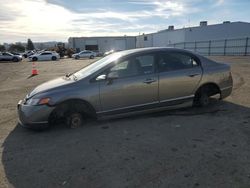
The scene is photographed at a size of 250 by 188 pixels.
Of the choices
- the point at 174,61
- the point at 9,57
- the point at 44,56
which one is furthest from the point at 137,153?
the point at 9,57

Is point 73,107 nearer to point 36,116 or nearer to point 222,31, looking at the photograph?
point 36,116

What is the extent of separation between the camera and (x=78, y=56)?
47750 mm

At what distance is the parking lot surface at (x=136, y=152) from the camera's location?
11.5ft

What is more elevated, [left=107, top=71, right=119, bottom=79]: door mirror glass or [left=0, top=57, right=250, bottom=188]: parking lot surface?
[left=107, top=71, right=119, bottom=79]: door mirror glass

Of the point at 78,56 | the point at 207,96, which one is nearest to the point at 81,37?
the point at 78,56

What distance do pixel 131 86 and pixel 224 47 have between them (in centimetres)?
3385

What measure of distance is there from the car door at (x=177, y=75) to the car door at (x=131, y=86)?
196mm

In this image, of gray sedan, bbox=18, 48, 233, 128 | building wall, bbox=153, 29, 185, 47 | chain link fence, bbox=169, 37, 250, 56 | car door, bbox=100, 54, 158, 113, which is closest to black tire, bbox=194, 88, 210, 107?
gray sedan, bbox=18, 48, 233, 128

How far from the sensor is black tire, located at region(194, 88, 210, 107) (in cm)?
652

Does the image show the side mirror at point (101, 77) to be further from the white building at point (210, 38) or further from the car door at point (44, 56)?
the car door at point (44, 56)

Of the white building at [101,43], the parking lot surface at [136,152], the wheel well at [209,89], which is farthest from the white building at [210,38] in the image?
the parking lot surface at [136,152]

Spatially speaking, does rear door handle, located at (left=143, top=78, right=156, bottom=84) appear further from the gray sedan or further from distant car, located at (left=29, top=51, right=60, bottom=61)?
distant car, located at (left=29, top=51, right=60, bottom=61)

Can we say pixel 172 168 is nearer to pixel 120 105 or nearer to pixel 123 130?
pixel 123 130

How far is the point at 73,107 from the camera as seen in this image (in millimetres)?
5453
